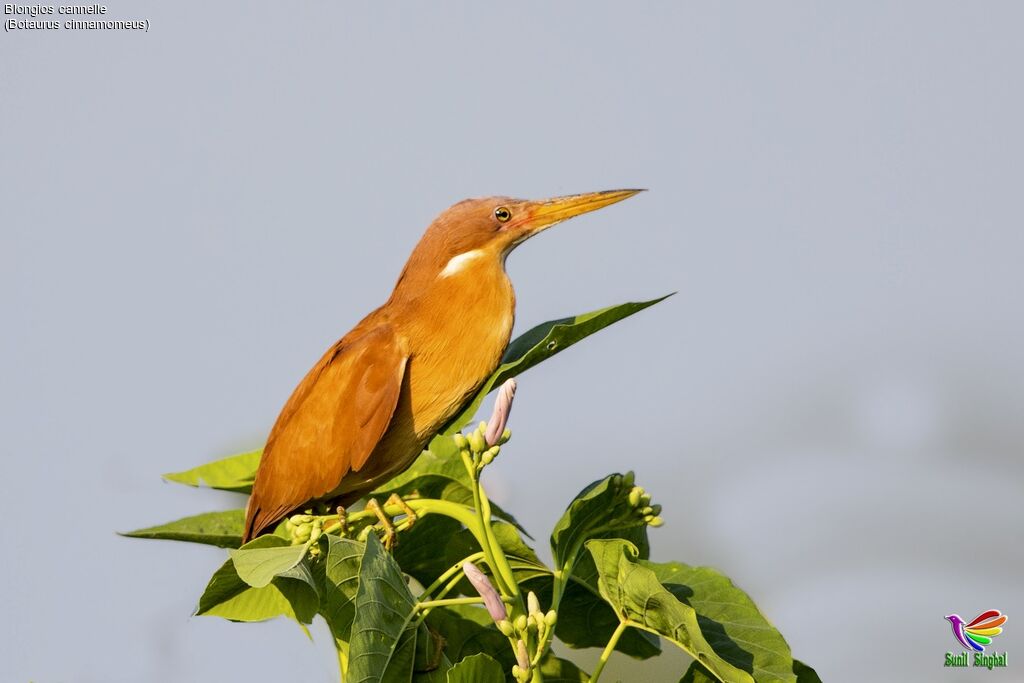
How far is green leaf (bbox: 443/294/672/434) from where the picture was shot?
2340 mm

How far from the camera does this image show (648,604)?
6.53 feet

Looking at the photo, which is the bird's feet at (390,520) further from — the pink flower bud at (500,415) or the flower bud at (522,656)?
the flower bud at (522,656)

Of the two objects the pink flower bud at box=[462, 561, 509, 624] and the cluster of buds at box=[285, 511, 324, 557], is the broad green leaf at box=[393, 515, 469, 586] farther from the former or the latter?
the pink flower bud at box=[462, 561, 509, 624]

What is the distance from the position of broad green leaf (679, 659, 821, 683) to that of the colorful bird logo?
2.56 ft

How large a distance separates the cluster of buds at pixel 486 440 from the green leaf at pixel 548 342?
10.6 inches

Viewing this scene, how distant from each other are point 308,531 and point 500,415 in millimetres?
468

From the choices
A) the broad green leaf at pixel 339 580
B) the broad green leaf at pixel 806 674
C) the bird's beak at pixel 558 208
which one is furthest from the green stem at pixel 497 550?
the bird's beak at pixel 558 208

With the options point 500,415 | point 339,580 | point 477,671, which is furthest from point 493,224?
point 477,671

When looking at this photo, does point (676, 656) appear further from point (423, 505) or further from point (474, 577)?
point (474, 577)

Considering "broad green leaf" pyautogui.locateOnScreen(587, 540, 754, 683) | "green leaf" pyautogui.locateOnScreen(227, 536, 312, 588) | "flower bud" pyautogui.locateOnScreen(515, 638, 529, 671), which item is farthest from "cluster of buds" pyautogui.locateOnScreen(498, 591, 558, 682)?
"green leaf" pyautogui.locateOnScreen(227, 536, 312, 588)

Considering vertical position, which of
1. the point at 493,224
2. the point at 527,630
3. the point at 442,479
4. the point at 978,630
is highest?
the point at 493,224

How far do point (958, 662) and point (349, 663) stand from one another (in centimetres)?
167

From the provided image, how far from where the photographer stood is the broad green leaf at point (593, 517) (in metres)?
2.09

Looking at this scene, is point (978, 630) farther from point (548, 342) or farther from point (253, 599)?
point (253, 599)
